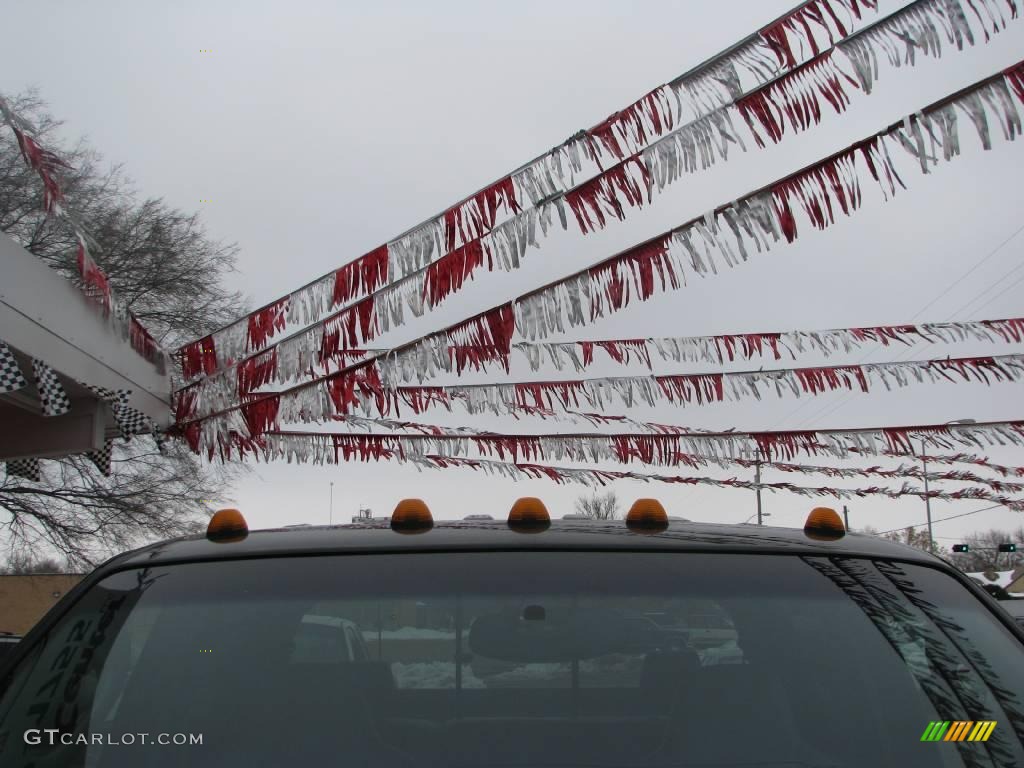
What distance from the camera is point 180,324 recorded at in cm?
2192

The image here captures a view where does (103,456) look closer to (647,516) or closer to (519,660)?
(647,516)

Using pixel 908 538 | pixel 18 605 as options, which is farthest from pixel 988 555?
pixel 18 605

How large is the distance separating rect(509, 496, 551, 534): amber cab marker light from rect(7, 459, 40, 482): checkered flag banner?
9078 millimetres

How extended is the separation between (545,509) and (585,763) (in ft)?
2.35

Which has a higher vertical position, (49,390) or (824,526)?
(49,390)

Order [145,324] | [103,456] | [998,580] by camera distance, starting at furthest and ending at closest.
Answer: [998,580] < [145,324] < [103,456]

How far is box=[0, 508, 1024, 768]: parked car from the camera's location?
164cm

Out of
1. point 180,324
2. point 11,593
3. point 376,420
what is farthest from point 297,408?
point 11,593

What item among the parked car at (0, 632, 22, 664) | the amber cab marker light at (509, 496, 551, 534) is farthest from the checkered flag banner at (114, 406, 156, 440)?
the amber cab marker light at (509, 496, 551, 534)

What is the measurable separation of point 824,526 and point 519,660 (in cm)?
81

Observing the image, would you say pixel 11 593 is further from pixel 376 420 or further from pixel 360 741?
pixel 360 741

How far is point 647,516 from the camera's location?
7.32 ft

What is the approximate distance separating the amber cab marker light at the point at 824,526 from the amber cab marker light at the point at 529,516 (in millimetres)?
570

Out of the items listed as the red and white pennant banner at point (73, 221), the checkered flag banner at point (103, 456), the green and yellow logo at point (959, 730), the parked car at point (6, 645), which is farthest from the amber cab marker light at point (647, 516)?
the checkered flag banner at point (103, 456)
